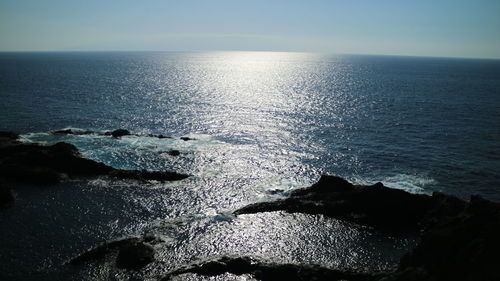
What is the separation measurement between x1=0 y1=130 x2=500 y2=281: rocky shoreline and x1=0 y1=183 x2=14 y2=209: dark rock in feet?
0.43

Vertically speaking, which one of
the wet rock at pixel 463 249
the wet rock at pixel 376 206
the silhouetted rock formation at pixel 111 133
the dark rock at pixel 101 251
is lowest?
the dark rock at pixel 101 251

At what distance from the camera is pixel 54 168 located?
217 ft

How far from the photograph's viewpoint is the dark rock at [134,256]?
40250 mm

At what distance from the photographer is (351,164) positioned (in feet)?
244

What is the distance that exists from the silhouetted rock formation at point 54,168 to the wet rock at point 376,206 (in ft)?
74.1

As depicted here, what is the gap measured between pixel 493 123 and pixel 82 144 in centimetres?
11637

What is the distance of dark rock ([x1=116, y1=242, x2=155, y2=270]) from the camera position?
40.2 m

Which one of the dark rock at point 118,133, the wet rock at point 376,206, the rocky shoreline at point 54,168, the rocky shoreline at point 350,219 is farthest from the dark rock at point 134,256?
the dark rock at point 118,133

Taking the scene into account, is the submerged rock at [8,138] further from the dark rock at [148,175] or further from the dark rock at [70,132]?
the dark rock at [148,175]

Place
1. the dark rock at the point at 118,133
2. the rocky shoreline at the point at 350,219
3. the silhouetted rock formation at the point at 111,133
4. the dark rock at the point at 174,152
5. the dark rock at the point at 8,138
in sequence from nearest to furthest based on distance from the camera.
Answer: the rocky shoreline at the point at 350,219 < the dark rock at the point at 8,138 < the dark rock at the point at 174,152 < the dark rock at the point at 118,133 < the silhouetted rock formation at the point at 111,133

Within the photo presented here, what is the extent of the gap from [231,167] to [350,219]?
28500 mm

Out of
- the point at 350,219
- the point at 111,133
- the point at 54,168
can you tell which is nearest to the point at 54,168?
the point at 54,168

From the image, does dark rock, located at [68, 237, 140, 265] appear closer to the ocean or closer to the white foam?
the ocean

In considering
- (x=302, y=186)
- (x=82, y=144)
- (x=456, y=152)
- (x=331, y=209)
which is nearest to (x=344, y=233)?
(x=331, y=209)
